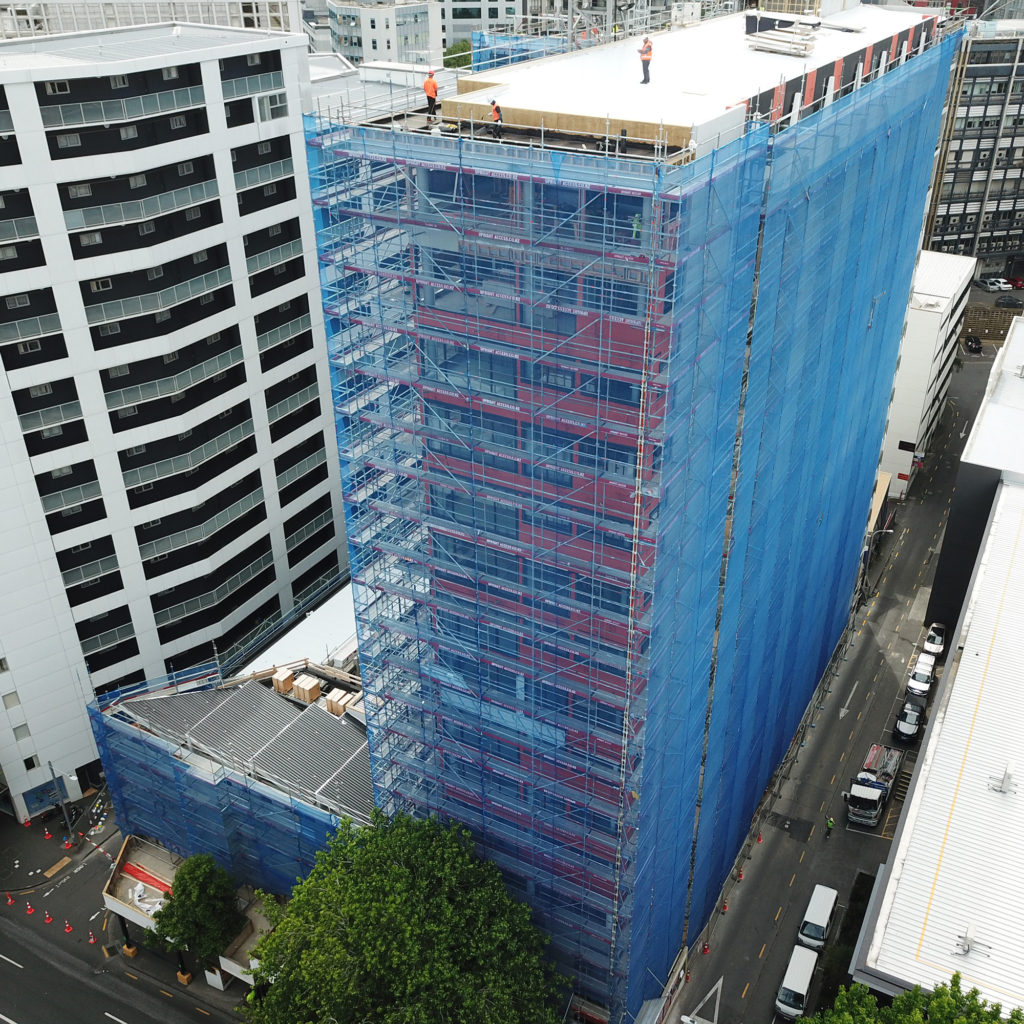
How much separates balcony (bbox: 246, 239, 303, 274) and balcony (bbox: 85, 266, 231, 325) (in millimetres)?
2422

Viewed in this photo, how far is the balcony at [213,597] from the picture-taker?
76375 mm

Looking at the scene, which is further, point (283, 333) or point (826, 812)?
point (826, 812)

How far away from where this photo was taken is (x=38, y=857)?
7456 centimetres

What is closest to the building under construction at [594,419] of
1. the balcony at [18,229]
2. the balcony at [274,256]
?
the balcony at [18,229]

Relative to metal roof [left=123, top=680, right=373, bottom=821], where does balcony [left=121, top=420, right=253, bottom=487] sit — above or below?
above

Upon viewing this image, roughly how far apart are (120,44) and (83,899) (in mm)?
57908

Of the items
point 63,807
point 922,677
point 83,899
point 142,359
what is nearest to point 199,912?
point 83,899

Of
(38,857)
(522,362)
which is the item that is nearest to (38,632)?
(38,857)

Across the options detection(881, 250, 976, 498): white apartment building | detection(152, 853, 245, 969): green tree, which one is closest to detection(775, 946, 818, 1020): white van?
detection(152, 853, 245, 969): green tree

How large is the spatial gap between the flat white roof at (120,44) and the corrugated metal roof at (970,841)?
60507 millimetres

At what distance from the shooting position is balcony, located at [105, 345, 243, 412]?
223 feet

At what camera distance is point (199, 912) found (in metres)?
61.9

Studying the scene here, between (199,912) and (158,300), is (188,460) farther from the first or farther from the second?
(199,912)

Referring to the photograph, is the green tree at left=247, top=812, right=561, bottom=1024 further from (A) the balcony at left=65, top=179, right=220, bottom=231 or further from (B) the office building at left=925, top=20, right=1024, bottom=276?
(B) the office building at left=925, top=20, right=1024, bottom=276
